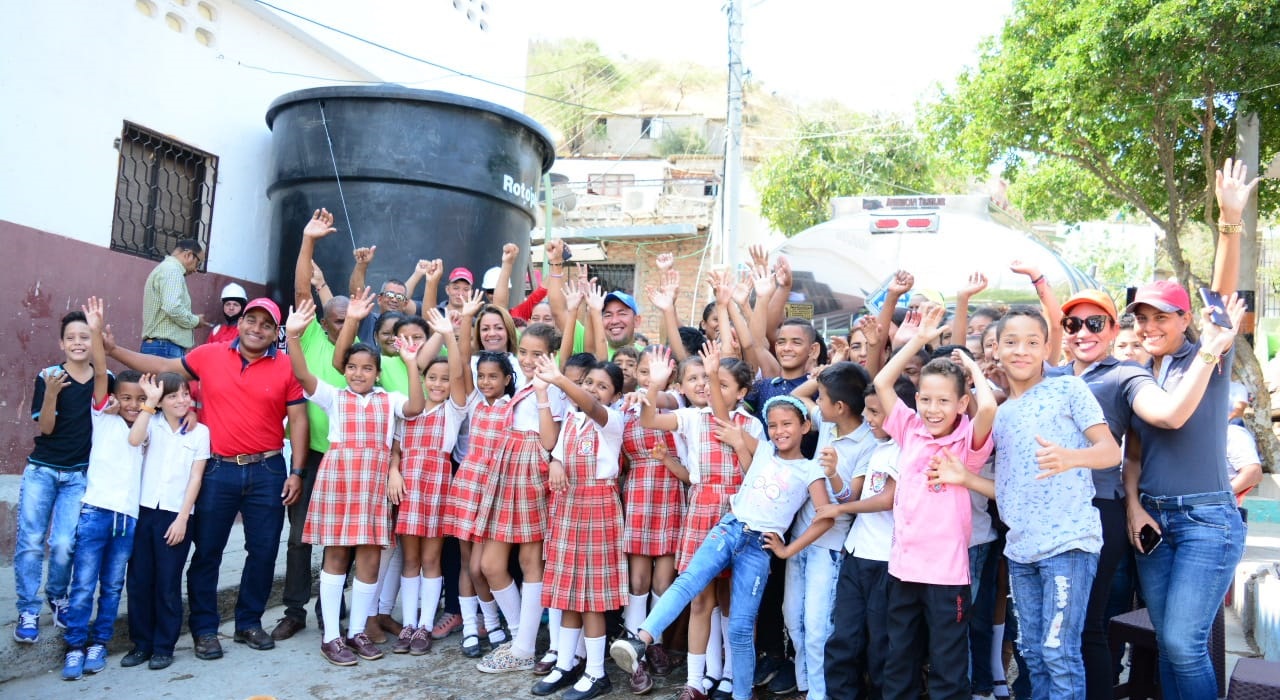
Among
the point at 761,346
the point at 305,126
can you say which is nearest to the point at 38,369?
the point at 305,126

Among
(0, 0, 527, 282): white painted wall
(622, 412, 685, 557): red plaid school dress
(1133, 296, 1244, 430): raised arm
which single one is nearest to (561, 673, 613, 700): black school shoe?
(622, 412, 685, 557): red plaid school dress

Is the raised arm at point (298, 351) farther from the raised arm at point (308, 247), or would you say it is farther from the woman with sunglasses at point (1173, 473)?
the woman with sunglasses at point (1173, 473)

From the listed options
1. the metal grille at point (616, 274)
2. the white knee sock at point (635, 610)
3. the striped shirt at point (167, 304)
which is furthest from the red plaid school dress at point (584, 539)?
the metal grille at point (616, 274)

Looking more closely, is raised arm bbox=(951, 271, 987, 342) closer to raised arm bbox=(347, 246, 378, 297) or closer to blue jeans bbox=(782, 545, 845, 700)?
blue jeans bbox=(782, 545, 845, 700)

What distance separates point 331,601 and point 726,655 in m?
2.04

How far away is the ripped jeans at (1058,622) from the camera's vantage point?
333 centimetres

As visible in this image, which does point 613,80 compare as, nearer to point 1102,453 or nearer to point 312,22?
point 312,22

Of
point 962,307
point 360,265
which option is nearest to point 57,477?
point 360,265

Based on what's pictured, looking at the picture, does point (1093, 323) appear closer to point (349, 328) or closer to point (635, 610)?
point (635, 610)

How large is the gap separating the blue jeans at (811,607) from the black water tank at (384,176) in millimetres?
4355

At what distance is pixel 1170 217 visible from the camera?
11234 millimetres

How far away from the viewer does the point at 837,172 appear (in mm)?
21531

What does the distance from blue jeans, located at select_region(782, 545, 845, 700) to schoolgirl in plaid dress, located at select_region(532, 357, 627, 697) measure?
815 mm

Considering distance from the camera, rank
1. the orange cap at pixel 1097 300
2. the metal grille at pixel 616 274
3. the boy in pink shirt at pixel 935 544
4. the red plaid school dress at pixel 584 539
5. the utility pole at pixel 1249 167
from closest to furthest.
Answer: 1. the boy in pink shirt at pixel 935 544
2. the orange cap at pixel 1097 300
3. the red plaid school dress at pixel 584 539
4. the utility pole at pixel 1249 167
5. the metal grille at pixel 616 274
